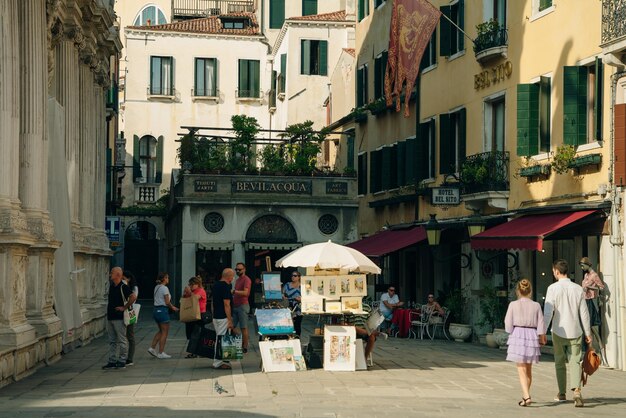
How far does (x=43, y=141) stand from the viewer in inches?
983

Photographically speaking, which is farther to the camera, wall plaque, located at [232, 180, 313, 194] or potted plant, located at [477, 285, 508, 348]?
wall plaque, located at [232, 180, 313, 194]

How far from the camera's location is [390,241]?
121 ft

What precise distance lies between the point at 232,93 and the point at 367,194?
76.8 feet

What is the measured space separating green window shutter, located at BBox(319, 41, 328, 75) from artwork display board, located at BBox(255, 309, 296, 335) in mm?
36786

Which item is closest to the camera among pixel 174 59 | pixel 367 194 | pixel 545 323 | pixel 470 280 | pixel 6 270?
pixel 545 323

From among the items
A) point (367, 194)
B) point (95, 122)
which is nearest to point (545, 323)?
point (95, 122)

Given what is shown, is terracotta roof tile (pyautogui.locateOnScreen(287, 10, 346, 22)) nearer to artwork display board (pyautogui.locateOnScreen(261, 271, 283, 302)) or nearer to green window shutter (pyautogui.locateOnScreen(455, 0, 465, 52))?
green window shutter (pyautogui.locateOnScreen(455, 0, 465, 52))

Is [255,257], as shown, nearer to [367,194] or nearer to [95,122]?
[367,194]

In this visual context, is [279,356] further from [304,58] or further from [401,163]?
[304,58]

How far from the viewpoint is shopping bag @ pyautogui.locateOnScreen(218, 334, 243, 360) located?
886 inches

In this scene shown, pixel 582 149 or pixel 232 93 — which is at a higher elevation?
pixel 232 93

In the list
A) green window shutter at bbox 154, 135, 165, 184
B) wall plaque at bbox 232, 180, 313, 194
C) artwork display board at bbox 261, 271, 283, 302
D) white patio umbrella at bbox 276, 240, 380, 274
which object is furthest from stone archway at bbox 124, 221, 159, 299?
white patio umbrella at bbox 276, 240, 380, 274

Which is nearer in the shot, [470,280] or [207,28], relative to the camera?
[470,280]

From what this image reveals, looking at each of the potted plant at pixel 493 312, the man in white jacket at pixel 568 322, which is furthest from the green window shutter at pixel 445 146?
the man in white jacket at pixel 568 322
